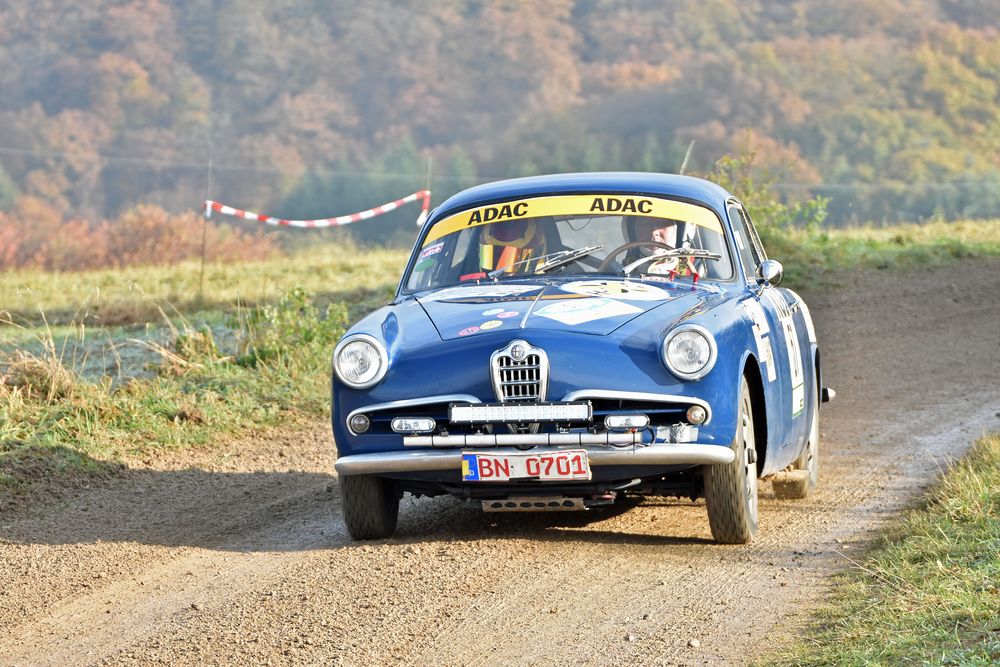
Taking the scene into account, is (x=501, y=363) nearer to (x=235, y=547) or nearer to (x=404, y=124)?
(x=235, y=547)

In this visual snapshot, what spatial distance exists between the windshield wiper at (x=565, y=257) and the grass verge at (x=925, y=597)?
1857 mm

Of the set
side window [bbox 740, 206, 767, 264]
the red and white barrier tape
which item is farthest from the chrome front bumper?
the red and white barrier tape

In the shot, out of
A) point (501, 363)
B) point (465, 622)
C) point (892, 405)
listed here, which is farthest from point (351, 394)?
point (892, 405)

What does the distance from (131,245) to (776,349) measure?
21.2 metres

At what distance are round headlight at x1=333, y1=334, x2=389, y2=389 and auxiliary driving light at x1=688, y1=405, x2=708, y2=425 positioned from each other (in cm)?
121

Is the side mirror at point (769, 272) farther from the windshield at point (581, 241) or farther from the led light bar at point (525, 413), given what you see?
the led light bar at point (525, 413)

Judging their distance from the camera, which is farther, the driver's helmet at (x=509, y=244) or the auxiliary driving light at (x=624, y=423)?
the driver's helmet at (x=509, y=244)

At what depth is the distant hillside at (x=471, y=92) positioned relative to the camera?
41.5 metres

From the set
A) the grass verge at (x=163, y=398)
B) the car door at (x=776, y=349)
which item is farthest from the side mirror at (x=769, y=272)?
the grass verge at (x=163, y=398)

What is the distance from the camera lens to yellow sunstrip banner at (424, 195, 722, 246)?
7.23 meters

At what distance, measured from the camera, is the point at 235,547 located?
21.6ft

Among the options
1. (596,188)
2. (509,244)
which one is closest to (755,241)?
(596,188)

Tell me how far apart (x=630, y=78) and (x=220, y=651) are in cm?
4414

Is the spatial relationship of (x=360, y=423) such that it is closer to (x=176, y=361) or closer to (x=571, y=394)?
(x=571, y=394)
